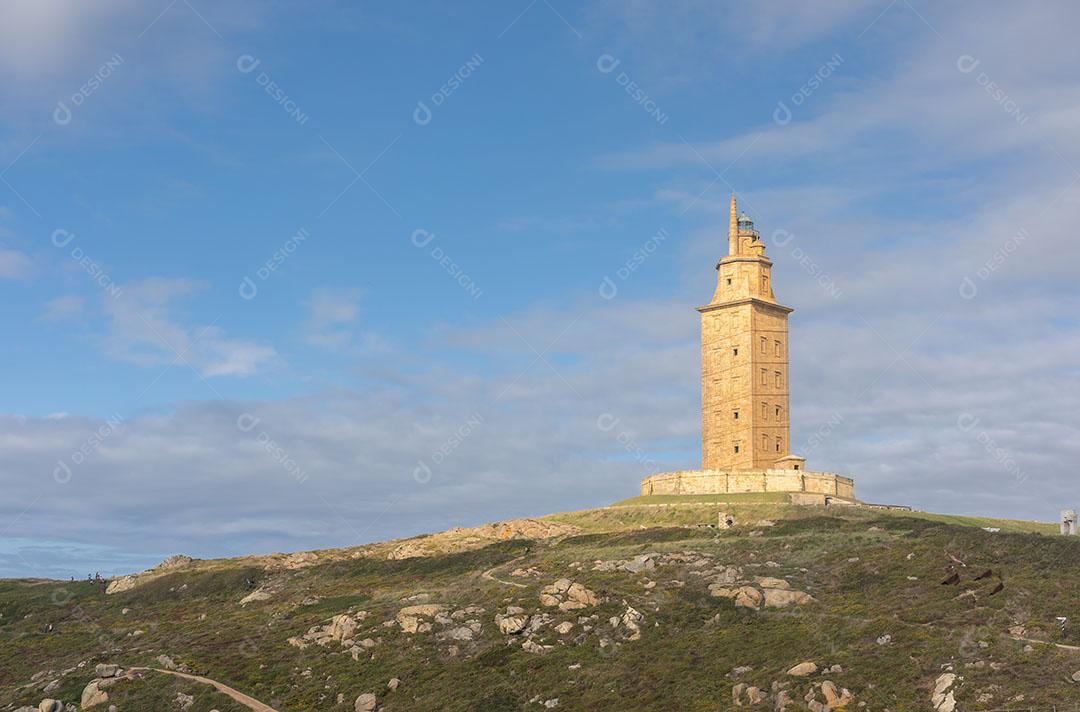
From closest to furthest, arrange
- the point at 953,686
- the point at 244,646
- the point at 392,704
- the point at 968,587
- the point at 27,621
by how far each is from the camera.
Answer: the point at 953,686 → the point at 392,704 → the point at 968,587 → the point at 244,646 → the point at 27,621

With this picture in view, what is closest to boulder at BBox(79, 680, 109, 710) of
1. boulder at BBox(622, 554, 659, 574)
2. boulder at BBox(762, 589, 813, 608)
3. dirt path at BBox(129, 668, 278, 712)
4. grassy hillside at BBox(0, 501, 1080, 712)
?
grassy hillside at BBox(0, 501, 1080, 712)

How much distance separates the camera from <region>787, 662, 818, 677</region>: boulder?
4559 cm

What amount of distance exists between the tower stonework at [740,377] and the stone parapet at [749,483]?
0.10 m

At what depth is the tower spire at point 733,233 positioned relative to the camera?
325 ft

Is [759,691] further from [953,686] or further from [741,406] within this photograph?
[741,406]

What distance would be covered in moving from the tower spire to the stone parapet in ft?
67.6

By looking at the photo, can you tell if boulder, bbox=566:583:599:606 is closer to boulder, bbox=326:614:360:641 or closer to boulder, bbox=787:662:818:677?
boulder, bbox=326:614:360:641

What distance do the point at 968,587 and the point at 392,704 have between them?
2853cm

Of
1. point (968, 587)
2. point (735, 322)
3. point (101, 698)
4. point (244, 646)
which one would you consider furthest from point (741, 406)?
point (101, 698)

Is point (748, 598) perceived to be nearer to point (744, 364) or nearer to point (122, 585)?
point (744, 364)

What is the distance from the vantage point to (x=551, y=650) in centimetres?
5381

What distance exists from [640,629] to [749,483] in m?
36.8

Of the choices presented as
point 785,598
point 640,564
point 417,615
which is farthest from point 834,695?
point 417,615

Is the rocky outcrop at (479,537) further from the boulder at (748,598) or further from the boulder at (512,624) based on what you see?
the boulder at (748,598)
